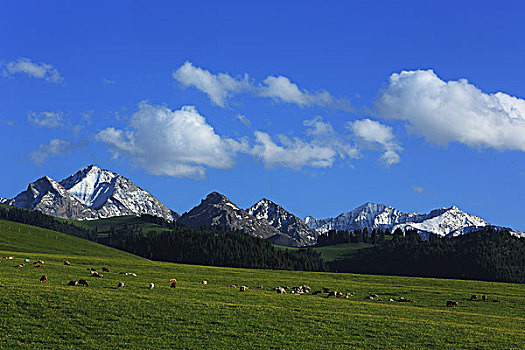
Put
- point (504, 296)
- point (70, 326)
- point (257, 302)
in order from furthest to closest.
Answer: point (504, 296), point (257, 302), point (70, 326)

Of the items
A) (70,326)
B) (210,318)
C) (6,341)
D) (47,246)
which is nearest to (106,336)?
(70,326)

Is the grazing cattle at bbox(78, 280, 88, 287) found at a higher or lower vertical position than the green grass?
higher

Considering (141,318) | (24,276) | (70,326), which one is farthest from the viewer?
(24,276)

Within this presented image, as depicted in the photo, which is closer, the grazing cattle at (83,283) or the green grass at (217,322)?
the green grass at (217,322)

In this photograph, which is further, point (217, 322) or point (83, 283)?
point (83, 283)

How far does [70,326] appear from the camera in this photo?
34062 millimetres

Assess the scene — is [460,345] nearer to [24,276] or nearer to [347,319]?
[347,319]

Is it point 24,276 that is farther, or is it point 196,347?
point 24,276

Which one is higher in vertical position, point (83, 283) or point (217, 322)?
point (83, 283)

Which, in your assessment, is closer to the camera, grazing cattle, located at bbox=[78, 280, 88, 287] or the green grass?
the green grass

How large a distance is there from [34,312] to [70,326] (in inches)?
152

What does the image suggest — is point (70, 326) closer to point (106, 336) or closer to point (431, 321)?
point (106, 336)

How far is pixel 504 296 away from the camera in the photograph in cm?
7469

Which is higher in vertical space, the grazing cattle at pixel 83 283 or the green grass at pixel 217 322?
the grazing cattle at pixel 83 283
